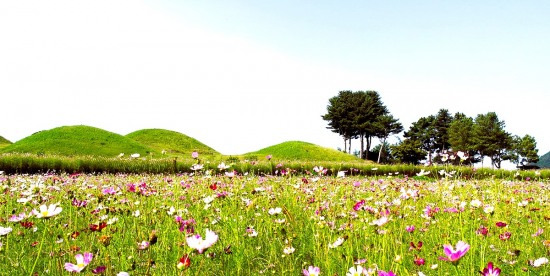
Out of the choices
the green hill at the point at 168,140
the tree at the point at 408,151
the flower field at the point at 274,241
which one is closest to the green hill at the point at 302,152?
the green hill at the point at 168,140

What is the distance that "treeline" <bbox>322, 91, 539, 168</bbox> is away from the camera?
57125 mm

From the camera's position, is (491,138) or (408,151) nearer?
(491,138)

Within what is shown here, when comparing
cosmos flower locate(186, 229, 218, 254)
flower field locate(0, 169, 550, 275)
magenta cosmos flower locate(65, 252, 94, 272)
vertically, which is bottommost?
flower field locate(0, 169, 550, 275)

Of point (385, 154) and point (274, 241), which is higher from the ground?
point (385, 154)

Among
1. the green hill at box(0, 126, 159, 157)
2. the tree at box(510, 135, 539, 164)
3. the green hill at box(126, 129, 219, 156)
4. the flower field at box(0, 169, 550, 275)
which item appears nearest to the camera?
the flower field at box(0, 169, 550, 275)

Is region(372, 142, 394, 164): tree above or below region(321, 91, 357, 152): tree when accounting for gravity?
below

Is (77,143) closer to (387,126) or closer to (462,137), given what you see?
(387,126)

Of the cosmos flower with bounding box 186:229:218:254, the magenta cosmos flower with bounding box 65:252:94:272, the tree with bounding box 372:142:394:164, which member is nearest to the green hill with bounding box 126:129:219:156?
the tree with bounding box 372:142:394:164

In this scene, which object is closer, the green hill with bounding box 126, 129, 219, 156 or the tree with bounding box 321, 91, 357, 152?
the green hill with bounding box 126, 129, 219, 156

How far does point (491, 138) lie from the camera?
2221 inches

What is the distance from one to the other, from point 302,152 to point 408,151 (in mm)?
25942

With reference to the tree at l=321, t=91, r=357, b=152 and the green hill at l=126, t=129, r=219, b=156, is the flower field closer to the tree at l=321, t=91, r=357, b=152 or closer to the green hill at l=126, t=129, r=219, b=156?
the green hill at l=126, t=129, r=219, b=156

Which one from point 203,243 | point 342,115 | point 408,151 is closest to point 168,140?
point 342,115

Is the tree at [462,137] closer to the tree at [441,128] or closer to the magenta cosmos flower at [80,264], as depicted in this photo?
the tree at [441,128]
